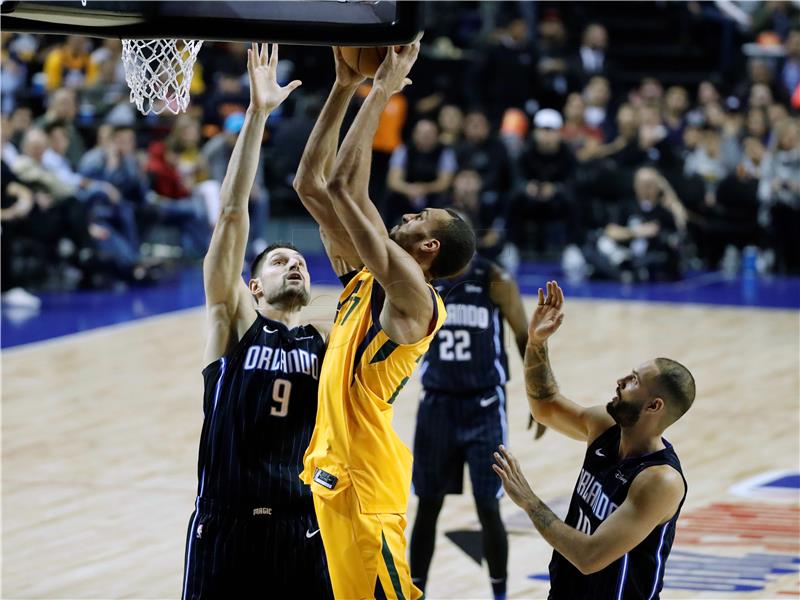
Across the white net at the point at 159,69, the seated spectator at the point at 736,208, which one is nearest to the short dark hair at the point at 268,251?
the white net at the point at 159,69

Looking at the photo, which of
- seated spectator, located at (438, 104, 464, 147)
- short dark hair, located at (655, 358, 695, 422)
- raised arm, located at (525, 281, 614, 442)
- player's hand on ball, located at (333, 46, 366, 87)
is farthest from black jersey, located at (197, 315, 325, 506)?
seated spectator, located at (438, 104, 464, 147)

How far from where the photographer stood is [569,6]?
20812mm

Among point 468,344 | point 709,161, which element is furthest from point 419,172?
point 468,344

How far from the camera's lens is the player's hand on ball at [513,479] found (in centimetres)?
446

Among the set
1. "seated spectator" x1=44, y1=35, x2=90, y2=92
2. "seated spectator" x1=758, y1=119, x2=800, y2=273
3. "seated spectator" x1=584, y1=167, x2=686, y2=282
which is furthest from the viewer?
"seated spectator" x1=44, y1=35, x2=90, y2=92

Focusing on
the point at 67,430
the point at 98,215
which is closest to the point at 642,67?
the point at 98,215

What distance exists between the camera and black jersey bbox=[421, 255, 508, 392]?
6.95m

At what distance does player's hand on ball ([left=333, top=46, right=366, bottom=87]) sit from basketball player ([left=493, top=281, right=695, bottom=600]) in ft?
2.99

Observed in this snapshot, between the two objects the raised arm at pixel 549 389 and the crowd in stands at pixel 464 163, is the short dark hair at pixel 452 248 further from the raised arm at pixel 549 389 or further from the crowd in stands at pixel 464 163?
the crowd in stands at pixel 464 163

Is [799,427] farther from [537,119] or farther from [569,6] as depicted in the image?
[569,6]

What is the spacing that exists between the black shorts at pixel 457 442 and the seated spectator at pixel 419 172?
8.95 meters

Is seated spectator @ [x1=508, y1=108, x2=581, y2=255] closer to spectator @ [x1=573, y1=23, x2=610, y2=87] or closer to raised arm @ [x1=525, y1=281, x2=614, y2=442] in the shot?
spectator @ [x1=573, y1=23, x2=610, y2=87]

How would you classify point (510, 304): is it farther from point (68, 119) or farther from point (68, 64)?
point (68, 64)

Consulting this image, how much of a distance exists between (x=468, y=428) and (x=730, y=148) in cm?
1124
